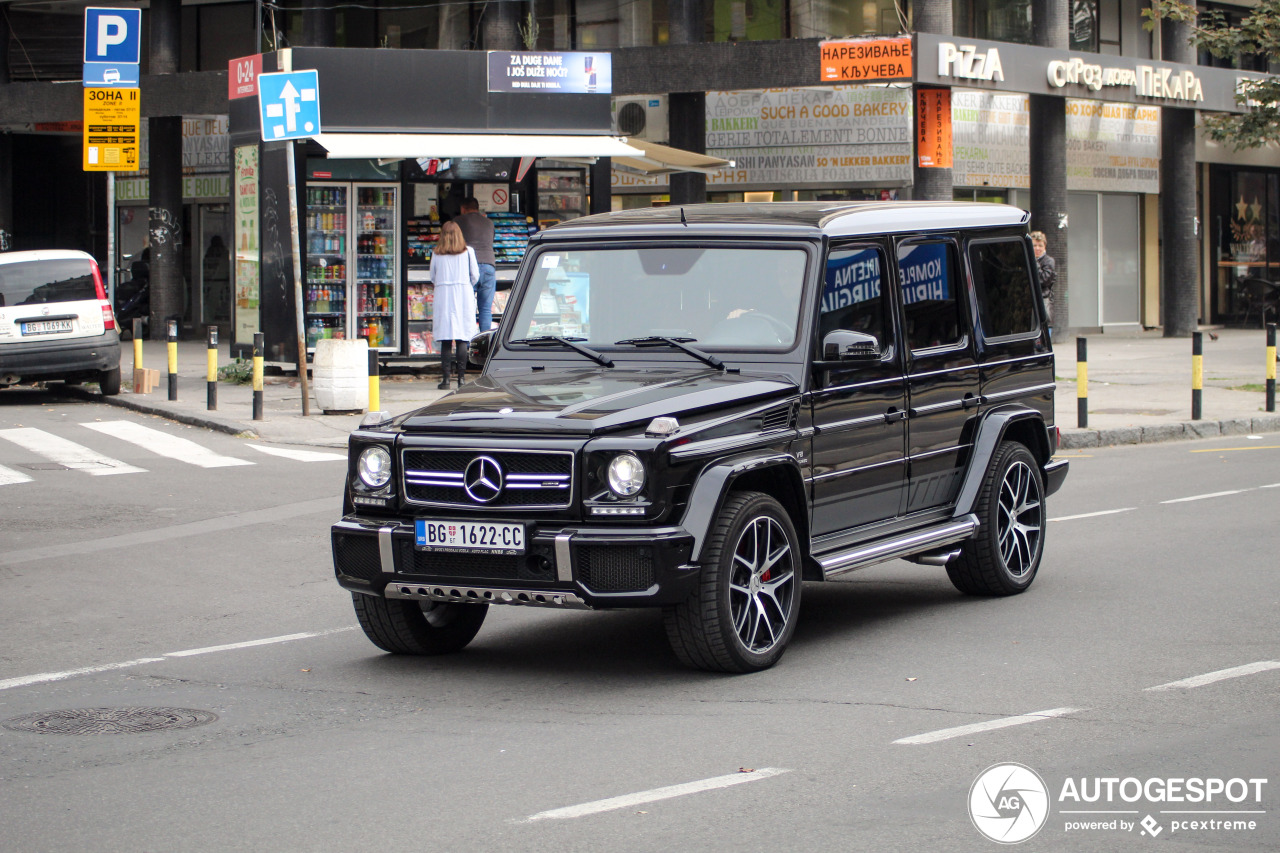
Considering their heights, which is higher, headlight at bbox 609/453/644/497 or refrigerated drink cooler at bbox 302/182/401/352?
refrigerated drink cooler at bbox 302/182/401/352

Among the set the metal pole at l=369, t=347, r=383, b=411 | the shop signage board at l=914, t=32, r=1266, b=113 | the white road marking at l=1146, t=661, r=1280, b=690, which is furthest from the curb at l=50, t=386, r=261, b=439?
the shop signage board at l=914, t=32, r=1266, b=113

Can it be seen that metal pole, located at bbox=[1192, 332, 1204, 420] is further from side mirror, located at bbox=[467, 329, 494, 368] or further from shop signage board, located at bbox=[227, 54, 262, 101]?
shop signage board, located at bbox=[227, 54, 262, 101]

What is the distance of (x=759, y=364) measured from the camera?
24.1ft

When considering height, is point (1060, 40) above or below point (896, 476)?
above

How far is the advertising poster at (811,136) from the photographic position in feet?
97.7

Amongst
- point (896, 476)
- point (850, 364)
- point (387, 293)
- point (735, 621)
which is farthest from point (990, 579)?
point (387, 293)

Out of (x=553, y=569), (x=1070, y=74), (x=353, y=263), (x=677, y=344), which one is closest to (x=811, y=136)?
(x=1070, y=74)

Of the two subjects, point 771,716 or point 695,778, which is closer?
point 695,778

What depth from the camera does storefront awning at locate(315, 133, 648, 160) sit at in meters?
21.1

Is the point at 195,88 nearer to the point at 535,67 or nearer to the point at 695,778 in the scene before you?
the point at 535,67

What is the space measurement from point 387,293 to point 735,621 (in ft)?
54.6

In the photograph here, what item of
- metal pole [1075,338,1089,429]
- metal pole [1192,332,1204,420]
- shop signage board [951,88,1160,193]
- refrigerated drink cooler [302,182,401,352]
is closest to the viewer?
metal pole [1075,338,1089,429]

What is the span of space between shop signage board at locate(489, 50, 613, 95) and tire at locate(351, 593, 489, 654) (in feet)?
52.5

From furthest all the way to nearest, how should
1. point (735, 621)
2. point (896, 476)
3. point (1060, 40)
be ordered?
point (1060, 40) → point (896, 476) → point (735, 621)
